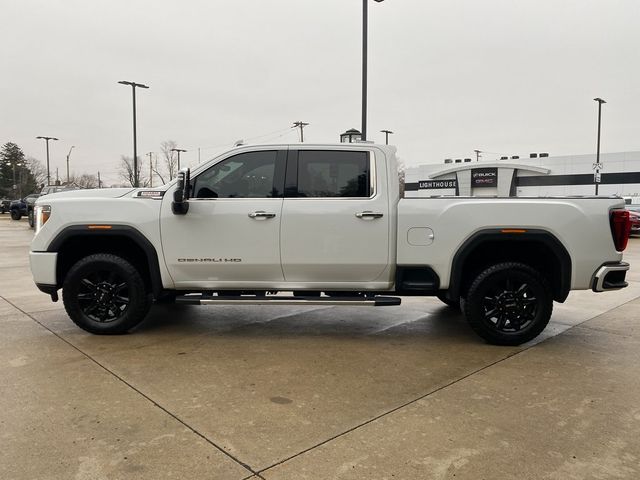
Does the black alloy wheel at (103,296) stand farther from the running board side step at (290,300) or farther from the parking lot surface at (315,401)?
the running board side step at (290,300)

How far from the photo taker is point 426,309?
6.79m

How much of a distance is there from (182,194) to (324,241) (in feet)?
4.82

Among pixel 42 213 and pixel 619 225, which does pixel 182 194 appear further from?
pixel 619 225

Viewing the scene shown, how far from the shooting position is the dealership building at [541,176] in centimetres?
5072

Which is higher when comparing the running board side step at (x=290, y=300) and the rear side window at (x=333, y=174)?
the rear side window at (x=333, y=174)

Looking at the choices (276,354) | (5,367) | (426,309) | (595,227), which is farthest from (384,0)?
(5,367)

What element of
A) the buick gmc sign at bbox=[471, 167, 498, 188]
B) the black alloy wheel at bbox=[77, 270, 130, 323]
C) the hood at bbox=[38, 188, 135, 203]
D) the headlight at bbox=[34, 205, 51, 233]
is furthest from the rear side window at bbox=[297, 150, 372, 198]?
the buick gmc sign at bbox=[471, 167, 498, 188]

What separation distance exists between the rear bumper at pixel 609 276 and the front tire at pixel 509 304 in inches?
17.0

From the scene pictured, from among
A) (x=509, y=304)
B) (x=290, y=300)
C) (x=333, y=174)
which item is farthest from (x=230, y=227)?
(x=509, y=304)

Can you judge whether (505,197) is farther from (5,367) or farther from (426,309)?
(5,367)

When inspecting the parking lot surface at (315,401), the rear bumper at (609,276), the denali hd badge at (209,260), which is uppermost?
the denali hd badge at (209,260)

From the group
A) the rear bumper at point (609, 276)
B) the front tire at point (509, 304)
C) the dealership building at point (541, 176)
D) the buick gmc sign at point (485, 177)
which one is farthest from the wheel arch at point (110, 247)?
the buick gmc sign at point (485, 177)

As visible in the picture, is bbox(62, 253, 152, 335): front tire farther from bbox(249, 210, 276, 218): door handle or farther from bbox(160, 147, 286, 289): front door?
bbox(249, 210, 276, 218): door handle

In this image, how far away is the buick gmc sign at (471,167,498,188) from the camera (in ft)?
191
